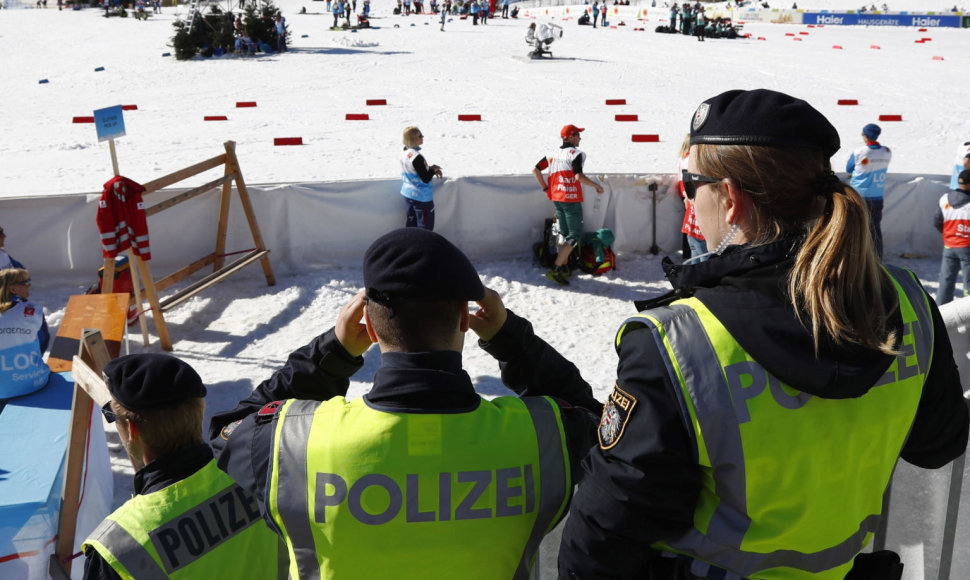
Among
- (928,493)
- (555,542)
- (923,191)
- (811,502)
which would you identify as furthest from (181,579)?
(923,191)

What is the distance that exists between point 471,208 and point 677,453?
309 inches

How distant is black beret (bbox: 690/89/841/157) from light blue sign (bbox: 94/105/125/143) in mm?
6153

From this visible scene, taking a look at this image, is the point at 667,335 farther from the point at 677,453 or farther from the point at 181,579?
the point at 181,579

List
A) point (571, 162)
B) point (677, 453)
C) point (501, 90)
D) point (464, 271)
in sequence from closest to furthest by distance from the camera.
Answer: point (677, 453), point (464, 271), point (571, 162), point (501, 90)

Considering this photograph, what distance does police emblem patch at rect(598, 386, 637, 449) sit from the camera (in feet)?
4.46

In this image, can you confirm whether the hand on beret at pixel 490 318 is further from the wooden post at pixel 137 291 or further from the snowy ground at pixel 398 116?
the wooden post at pixel 137 291

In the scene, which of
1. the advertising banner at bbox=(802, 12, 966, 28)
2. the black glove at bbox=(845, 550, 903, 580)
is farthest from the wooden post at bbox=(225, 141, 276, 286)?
the advertising banner at bbox=(802, 12, 966, 28)

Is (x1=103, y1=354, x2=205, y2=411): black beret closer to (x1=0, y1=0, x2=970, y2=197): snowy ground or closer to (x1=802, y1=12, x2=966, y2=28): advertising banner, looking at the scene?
(x1=0, y1=0, x2=970, y2=197): snowy ground

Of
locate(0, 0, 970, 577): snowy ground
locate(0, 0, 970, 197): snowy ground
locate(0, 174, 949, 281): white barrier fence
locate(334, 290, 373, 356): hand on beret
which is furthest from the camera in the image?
locate(0, 0, 970, 197): snowy ground

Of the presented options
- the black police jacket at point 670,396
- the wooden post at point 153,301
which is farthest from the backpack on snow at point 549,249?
the black police jacket at point 670,396

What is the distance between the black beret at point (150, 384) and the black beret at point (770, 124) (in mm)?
1679

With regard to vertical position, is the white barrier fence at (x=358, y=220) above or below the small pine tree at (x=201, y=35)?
below

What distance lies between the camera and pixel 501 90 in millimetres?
19469

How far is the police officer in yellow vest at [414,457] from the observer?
4.96 feet
